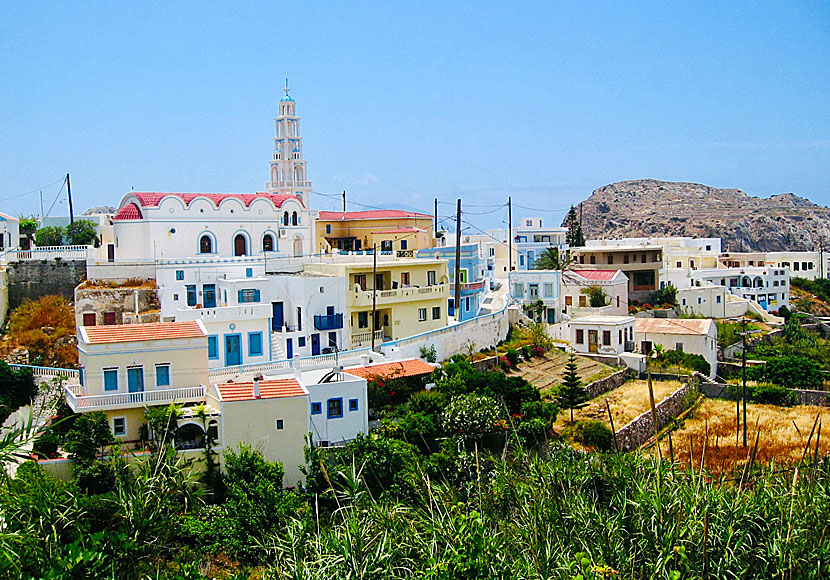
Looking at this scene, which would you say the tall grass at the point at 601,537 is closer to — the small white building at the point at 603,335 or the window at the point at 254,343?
the window at the point at 254,343

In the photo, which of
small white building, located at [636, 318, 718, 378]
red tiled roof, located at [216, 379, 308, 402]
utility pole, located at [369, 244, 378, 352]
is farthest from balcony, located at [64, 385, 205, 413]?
small white building, located at [636, 318, 718, 378]

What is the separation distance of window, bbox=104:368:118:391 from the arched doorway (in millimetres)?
14815

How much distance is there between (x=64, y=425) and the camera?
25.2 meters

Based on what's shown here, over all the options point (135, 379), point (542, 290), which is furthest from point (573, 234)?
point (135, 379)

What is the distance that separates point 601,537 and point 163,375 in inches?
627

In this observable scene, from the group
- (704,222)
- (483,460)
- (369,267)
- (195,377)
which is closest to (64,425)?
(195,377)

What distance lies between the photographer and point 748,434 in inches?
1268

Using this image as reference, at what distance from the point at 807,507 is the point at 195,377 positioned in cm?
1871

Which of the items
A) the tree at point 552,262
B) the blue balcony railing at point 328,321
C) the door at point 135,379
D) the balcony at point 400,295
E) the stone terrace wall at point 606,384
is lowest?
the stone terrace wall at point 606,384

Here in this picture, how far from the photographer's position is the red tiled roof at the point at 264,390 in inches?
1029

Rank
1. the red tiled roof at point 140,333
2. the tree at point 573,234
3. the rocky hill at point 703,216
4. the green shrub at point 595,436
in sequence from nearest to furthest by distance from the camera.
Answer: the red tiled roof at point 140,333 → the green shrub at point 595,436 → the tree at point 573,234 → the rocky hill at point 703,216

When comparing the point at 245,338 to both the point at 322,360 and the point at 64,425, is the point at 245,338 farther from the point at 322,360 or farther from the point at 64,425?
the point at 64,425

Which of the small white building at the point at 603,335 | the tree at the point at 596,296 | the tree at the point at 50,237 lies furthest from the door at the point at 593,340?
the tree at the point at 50,237

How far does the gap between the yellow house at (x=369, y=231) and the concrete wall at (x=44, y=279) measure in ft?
48.6
